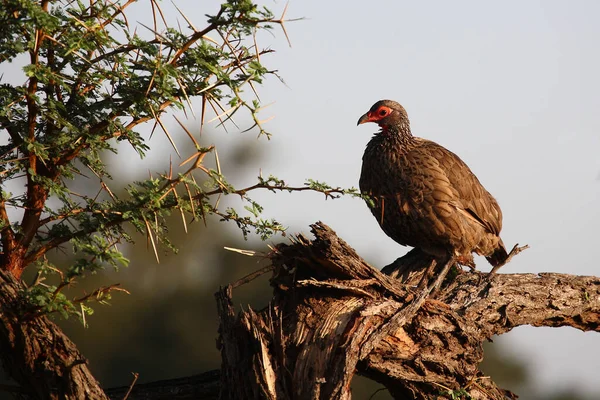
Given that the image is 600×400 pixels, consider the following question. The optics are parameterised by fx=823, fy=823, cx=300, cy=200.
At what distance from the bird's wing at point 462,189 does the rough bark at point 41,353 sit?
3.55 meters

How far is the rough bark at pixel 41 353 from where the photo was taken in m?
4.77

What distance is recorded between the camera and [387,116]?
7809 mm

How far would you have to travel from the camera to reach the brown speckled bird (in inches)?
279

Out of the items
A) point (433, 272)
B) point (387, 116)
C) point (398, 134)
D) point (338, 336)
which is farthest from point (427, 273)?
point (338, 336)

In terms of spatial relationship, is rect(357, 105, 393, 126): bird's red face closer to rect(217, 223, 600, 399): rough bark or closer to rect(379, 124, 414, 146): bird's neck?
rect(379, 124, 414, 146): bird's neck

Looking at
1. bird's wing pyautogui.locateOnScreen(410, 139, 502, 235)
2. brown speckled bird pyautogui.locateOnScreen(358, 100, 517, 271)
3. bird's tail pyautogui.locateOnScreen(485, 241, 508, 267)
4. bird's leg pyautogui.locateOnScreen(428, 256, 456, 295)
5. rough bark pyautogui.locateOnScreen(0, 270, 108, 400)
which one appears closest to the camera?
rough bark pyautogui.locateOnScreen(0, 270, 108, 400)

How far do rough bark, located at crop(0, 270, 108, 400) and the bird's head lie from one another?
3.86 meters

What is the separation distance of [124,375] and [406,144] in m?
12.7

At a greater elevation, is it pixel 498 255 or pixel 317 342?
pixel 498 255

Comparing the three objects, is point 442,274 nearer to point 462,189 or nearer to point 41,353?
point 462,189

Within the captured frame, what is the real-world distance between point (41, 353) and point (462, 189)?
4061 millimetres

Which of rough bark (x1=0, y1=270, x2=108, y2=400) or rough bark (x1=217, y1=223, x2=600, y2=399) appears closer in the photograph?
rough bark (x1=0, y1=270, x2=108, y2=400)

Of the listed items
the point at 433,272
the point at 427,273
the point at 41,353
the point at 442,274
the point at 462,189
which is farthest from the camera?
the point at 462,189

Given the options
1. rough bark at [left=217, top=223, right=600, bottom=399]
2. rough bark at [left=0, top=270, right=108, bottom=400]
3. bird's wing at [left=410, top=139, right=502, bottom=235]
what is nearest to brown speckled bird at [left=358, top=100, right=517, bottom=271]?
bird's wing at [left=410, top=139, right=502, bottom=235]
